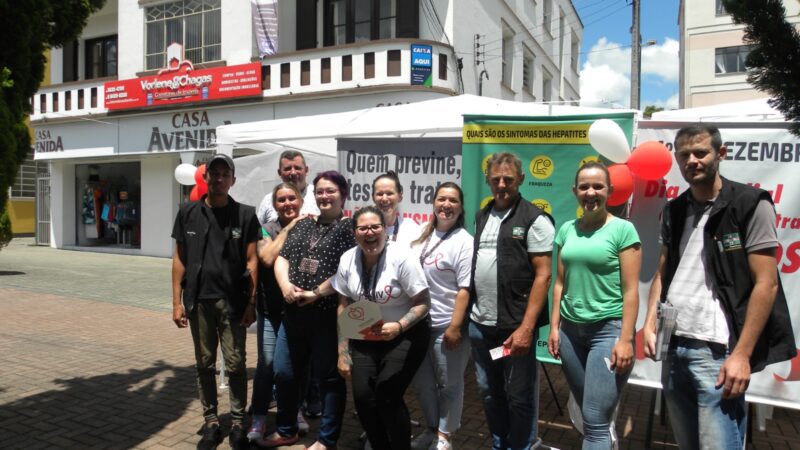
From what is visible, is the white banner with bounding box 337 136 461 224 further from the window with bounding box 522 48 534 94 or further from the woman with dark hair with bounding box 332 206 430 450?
the window with bounding box 522 48 534 94

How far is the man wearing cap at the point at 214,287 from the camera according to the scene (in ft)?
12.9

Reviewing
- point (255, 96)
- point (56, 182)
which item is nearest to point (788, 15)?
point (255, 96)

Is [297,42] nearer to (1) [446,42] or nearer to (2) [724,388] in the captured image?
(1) [446,42]

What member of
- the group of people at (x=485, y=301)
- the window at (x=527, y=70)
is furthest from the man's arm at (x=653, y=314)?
the window at (x=527, y=70)

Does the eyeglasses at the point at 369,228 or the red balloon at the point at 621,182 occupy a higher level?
the red balloon at the point at 621,182

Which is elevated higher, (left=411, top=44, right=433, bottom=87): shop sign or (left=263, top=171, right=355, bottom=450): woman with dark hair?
(left=411, top=44, right=433, bottom=87): shop sign

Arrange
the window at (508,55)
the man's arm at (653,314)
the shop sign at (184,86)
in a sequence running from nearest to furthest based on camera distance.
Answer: the man's arm at (653,314), the shop sign at (184,86), the window at (508,55)

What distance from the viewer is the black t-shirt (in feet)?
12.0

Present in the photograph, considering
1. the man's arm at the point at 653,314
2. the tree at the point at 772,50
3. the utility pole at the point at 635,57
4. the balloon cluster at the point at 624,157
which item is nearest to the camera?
the tree at the point at 772,50

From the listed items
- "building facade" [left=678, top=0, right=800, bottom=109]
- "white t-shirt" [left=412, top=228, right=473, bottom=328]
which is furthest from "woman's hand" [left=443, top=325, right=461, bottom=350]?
"building facade" [left=678, top=0, right=800, bottom=109]

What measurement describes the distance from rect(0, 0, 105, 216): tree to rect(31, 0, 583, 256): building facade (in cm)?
864

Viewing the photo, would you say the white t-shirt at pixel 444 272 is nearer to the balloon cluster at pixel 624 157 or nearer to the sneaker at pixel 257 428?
the balloon cluster at pixel 624 157

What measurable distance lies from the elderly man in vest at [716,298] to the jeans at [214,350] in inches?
109

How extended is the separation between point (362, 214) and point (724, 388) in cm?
200
